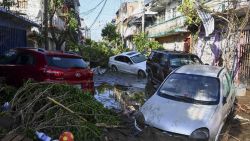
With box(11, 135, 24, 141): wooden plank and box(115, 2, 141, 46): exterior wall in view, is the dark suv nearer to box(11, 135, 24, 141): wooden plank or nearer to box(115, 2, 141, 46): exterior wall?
box(11, 135, 24, 141): wooden plank

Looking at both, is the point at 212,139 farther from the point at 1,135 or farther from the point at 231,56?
the point at 231,56

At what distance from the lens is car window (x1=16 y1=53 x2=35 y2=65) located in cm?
1108

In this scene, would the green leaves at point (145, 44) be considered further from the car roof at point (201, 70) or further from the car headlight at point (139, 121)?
the car headlight at point (139, 121)

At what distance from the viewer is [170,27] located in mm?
32562

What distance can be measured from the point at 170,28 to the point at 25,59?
73.7ft

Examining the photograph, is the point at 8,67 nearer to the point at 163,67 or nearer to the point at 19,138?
the point at 19,138

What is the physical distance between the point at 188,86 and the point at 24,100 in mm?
3805

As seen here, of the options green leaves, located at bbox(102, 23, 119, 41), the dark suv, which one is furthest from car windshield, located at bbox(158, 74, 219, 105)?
green leaves, located at bbox(102, 23, 119, 41)

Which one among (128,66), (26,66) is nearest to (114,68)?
(128,66)

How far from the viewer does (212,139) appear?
7383 mm

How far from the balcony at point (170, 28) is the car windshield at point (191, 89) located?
19208 mm

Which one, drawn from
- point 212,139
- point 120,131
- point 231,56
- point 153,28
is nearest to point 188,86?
point 212,139

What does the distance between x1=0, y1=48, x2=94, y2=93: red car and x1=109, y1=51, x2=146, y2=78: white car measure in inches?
523

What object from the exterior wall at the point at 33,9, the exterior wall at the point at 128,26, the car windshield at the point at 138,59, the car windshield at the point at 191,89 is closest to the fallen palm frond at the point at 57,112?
the car windshield at the point at 191,89
